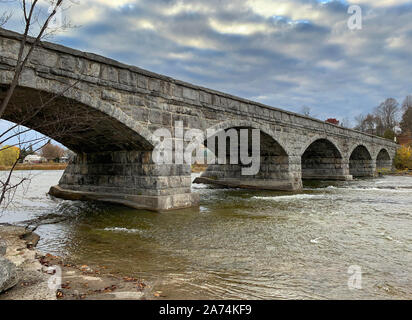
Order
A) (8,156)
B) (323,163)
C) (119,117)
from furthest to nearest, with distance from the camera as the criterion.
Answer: (8,156) < (323,163) < (119,117)

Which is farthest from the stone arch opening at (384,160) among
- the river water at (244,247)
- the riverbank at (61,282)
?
the riverbank at (61,282)

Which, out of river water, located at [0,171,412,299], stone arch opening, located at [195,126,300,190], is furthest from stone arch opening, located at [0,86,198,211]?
stone arch opening, located at [195,126,300,190]

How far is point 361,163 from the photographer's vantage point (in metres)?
35.9

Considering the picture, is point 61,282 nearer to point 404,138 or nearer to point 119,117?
point 119,117

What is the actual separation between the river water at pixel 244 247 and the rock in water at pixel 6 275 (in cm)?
162

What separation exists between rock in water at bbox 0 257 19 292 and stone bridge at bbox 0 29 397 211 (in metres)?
1.93

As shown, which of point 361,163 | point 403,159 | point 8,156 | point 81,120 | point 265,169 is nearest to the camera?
point 81,120

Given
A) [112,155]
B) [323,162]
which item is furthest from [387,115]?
[112,155]

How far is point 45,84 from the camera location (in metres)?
7.76

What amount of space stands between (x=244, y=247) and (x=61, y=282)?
3.64m

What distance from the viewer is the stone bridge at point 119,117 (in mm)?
7884
